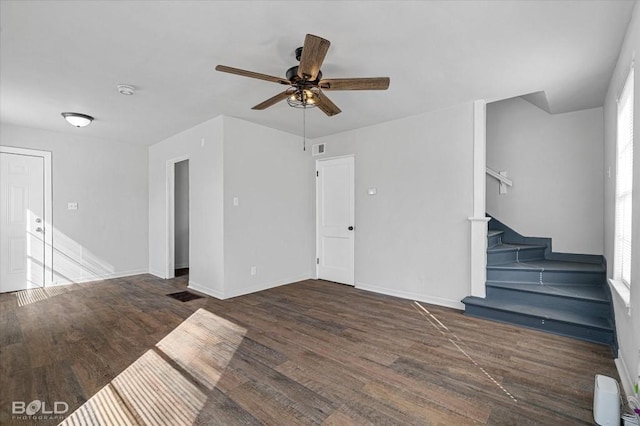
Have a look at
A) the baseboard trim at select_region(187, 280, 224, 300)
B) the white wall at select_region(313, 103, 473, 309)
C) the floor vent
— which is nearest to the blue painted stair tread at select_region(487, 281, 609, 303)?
the white wall at select_region(313, 103, 473, 309)

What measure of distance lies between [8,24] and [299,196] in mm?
3972

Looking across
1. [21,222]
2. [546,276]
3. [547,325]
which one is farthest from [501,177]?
[21,222]

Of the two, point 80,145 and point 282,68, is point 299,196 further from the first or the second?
point 80,145

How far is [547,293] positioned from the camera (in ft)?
11.1

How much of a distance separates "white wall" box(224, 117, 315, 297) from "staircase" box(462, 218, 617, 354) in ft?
9.45

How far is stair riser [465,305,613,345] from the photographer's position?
9.36ft

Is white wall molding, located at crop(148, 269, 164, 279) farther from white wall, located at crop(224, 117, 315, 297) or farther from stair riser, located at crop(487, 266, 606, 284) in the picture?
stair riser, located at crop(487, 266, 606, 284)

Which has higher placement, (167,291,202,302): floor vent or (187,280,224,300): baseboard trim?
(187,280,224,300): baseboard trim

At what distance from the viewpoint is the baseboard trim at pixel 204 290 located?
4439 millimetres

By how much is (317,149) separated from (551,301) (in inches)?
161

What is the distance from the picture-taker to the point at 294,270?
17.9ft

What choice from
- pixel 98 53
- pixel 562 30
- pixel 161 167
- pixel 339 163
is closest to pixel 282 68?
pixel 98 53

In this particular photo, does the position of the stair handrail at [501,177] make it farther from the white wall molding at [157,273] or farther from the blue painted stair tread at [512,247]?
the white wall molding at [157,273]

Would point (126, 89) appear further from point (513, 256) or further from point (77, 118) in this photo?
point (513, 256)
